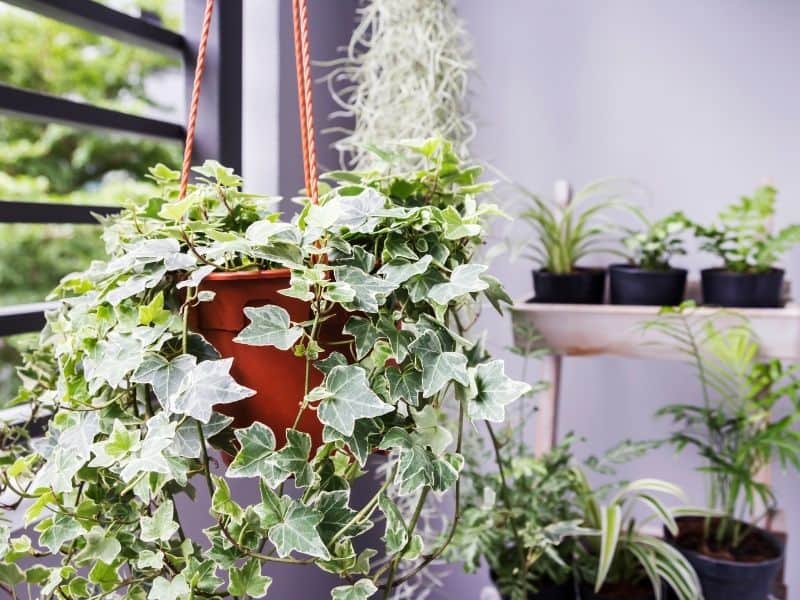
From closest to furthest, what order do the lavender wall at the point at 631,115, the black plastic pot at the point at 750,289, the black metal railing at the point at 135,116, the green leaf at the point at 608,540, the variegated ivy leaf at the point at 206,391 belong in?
1. the variegated ivy leaf at the point at 206,391
2. the black metal railing at the point at 135,116
3. the green leaf at the point at 608,540
4. the black plastic pot at the point at 750,289
5. the lavender wall at the point at 631,115

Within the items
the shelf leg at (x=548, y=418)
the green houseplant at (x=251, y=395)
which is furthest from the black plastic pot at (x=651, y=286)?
the green houseplant at (x=251, y=395)

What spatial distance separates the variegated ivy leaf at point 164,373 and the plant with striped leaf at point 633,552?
723mm

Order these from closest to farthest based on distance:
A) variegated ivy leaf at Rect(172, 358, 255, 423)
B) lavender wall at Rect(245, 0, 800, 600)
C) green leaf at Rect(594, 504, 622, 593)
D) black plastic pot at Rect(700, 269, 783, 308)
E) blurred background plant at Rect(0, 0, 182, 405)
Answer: variegated ivy leaf at Rect(172, 358, 255, 423), green leaf at Rect(594, 504, 622, 593), black plastic pot at Rect(700, 269, 783, 308), lavender wall at Rect(245, 0, 800, 600), blurred background plant at Rect(0, 0, 182, 405)

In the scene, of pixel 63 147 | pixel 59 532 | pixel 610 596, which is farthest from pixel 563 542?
pixel 63 147

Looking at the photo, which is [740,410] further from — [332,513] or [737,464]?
[332,513]

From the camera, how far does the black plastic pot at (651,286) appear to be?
1181 millimetres

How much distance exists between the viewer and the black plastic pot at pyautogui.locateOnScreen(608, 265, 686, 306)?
1181mm

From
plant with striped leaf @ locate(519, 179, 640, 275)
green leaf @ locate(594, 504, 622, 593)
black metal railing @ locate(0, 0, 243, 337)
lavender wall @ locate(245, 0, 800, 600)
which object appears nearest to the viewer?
black metal railing @ locate(0, 0, 243, 337)

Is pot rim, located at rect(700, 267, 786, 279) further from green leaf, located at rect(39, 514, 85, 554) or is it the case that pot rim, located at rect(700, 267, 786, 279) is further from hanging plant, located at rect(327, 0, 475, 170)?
green leaf, located at rect(39, 514, 85, 554)

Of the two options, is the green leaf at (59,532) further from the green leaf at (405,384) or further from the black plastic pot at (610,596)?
the black plastic pot at (610,596)

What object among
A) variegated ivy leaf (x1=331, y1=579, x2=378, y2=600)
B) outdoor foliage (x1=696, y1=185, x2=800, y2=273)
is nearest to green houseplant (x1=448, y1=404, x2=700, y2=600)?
outdoor foliage (x1=696, y1=185, x2=800, y2=273)

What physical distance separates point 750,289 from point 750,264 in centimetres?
9

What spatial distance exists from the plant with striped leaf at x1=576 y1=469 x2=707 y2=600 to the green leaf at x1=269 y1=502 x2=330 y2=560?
0.64 meters

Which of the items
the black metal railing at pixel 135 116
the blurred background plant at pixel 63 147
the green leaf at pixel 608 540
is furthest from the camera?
the blurred background plant at pixel 63 147
